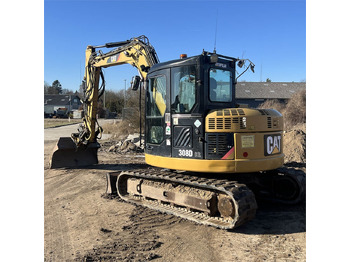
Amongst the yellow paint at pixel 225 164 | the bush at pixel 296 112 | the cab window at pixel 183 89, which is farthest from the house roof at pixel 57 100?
the yellow paint at pixel 225 164

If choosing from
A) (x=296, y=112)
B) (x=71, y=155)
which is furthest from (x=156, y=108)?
(x=296, y=112)

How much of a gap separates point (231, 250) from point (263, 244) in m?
0.55

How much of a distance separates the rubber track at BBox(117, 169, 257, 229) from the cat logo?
3.04 ft

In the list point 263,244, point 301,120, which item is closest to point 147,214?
point 263,244

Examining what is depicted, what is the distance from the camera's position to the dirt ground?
14.3 ft

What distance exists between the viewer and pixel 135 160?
1262cm

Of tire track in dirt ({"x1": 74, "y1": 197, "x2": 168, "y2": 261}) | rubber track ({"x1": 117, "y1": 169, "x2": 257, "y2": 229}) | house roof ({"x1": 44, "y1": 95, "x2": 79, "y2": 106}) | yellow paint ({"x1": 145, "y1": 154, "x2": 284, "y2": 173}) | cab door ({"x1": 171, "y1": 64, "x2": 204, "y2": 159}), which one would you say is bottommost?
tire track in dirt ({"x1": 74, "y1": 197, "x2": 168, "y2": 261})

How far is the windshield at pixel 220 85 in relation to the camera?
581 centimetres

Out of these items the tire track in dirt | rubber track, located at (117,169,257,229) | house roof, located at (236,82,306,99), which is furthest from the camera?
house roof, located at (236,82,306,99)

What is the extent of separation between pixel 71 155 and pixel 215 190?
6874mm

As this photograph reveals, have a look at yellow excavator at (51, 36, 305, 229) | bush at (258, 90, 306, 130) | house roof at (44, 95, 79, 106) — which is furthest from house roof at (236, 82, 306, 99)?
house roof at (44, 95, 79, 106)

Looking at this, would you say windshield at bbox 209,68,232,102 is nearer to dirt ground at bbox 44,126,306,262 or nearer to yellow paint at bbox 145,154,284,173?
yellow paint at bbox 145,154,284,173

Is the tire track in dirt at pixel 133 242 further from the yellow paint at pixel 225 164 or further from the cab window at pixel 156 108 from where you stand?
the cab window at pixel 156 108

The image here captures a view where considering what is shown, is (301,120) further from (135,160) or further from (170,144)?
(170,144)
